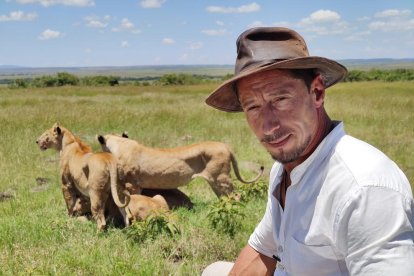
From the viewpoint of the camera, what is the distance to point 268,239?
2.94m

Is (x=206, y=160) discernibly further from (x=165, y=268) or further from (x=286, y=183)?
(x=286, y=183)

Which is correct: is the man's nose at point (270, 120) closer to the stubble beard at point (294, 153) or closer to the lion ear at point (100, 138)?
the stubble beard at point (294, 153)

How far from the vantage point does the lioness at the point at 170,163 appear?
7.17 meters

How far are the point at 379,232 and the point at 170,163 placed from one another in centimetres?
551

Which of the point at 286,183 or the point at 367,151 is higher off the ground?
the point at 367,151

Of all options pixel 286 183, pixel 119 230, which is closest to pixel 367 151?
pixel 286 183

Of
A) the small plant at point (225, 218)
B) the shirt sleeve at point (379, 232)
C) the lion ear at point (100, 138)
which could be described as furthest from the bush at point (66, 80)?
the shirt sleeve at point (379, 232)

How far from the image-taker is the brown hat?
7.12ft

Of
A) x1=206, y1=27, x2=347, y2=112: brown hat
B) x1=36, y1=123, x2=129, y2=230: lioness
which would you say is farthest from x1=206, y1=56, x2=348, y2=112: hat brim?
x1=36, y1=123, x2=129, y2=230: lioness

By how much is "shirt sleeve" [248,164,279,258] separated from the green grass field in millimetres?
1651

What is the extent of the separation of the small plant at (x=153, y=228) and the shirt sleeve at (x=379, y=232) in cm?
360

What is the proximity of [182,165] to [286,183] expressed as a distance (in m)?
4.69

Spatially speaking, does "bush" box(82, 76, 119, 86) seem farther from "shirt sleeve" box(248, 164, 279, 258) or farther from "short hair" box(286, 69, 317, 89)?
"short hair" box(286, 69, 317, 89)

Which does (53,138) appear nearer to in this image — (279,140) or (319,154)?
(279,140)
